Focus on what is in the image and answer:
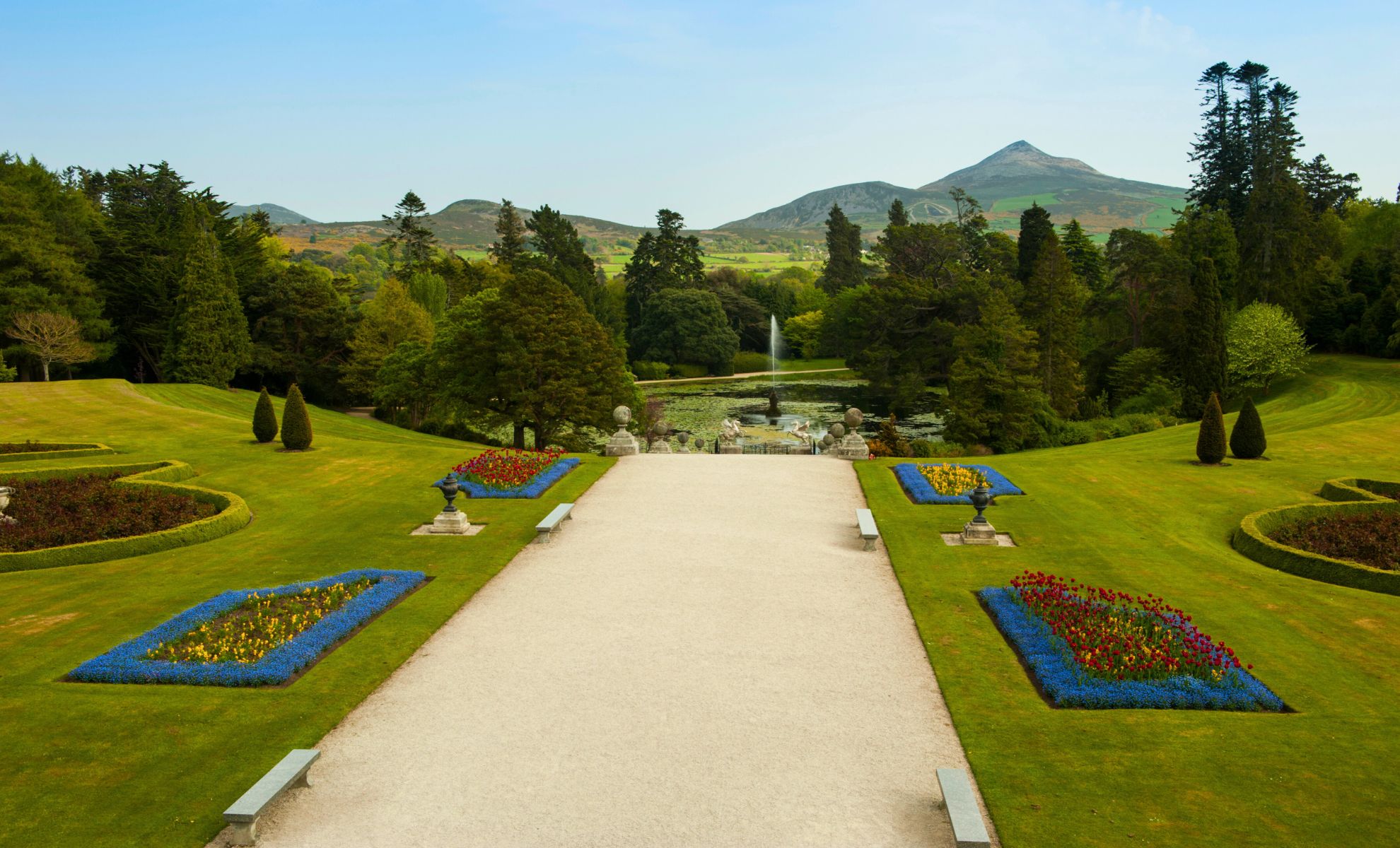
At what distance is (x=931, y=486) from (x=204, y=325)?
165ft

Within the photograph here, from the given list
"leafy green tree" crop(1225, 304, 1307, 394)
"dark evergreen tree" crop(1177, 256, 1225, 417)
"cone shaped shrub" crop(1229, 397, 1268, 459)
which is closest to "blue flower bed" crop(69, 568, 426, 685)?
"cone shaped shrub" crop(1229, 397, 1268, 459)

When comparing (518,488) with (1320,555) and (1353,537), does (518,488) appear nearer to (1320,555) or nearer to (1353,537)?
(1320,555)

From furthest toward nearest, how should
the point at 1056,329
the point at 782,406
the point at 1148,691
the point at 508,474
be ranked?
the point at 782,406, the point at 1056,329, the point at 508,474, the point at 1148,691

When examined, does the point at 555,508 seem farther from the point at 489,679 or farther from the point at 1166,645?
the point at 1166,645

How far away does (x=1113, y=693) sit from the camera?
1252 centimetres

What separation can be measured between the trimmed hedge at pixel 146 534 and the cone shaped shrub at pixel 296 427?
3726mm

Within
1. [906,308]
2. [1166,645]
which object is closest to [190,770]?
[1166,645]

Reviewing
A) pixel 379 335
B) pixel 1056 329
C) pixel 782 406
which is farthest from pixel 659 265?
pixel 1056 329

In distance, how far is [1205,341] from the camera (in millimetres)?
48375

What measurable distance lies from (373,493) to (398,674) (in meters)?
13.1

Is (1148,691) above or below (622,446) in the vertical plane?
below

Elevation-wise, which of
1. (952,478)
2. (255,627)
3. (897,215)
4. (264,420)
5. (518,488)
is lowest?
(255,627)

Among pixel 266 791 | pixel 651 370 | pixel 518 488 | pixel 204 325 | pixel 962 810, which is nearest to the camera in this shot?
pixel 962 810

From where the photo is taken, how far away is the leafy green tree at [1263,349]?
51.5 metres
